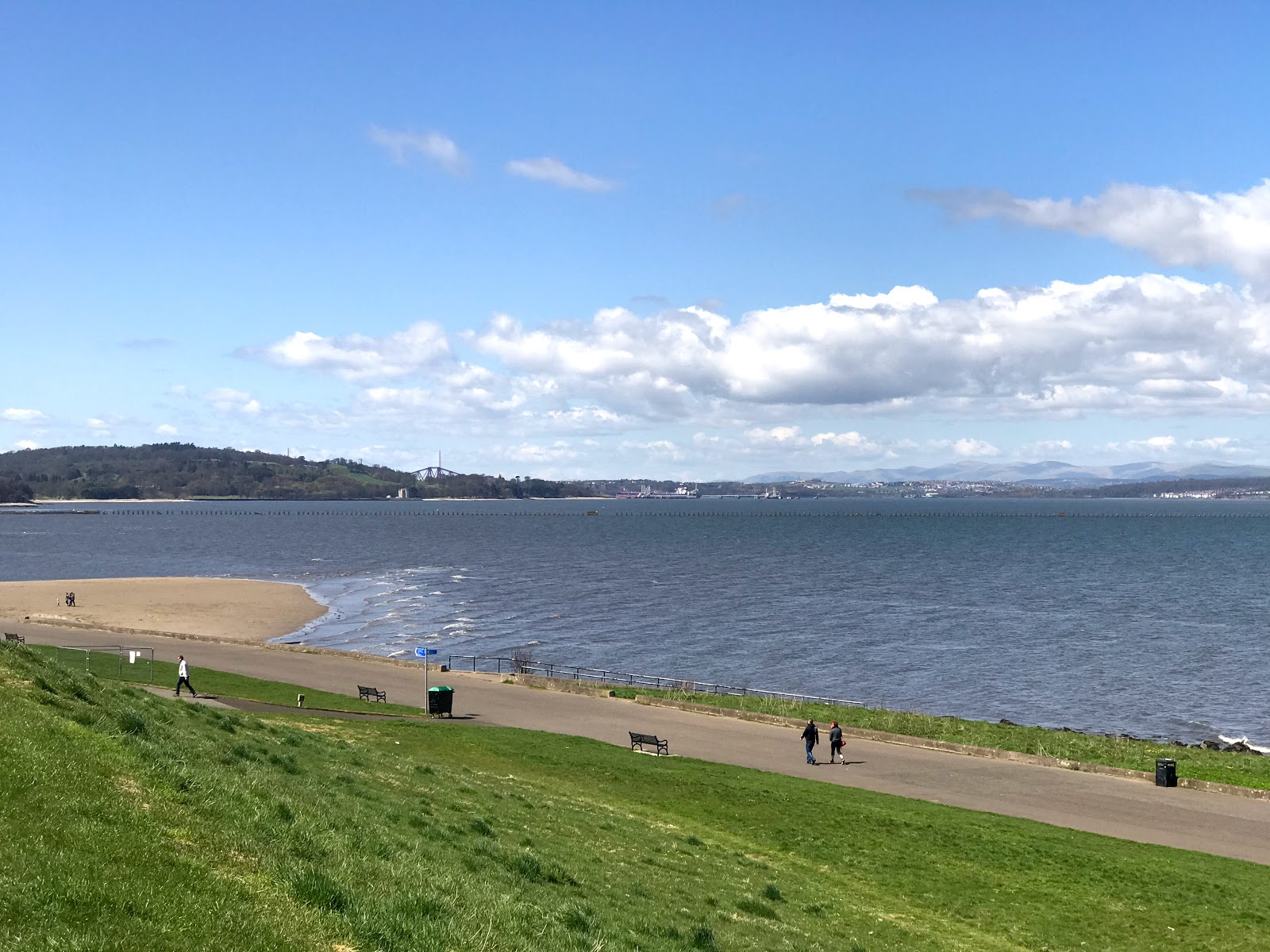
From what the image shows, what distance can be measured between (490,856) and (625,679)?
39356mm

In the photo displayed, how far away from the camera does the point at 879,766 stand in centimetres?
3341

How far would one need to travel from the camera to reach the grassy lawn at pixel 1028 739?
34.9 m

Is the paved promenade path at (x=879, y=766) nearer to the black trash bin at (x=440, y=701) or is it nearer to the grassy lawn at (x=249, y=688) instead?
the black trash bin at (x=440, y=701)

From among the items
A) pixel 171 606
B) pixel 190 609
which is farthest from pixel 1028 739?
pixel 171 606

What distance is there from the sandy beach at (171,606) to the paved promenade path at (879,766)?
17318 millimetres

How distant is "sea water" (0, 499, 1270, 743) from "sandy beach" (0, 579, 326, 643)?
4117 mm

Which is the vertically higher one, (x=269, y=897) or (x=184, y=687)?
(x=269, y=897)

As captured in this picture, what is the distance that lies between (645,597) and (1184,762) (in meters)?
64.9

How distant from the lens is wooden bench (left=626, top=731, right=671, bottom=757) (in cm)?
3325

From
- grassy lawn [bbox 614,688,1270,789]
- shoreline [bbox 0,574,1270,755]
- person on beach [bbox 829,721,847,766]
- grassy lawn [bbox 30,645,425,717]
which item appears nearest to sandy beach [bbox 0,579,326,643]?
shoreline [bbox 0,574,1270,755]

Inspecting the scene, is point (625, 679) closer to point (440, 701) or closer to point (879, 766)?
point (440, 701)

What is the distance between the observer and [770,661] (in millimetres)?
63625

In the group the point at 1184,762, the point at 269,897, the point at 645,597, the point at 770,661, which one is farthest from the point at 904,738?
the point at 645,597

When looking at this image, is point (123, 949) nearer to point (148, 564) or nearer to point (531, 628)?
point (531, 628)
